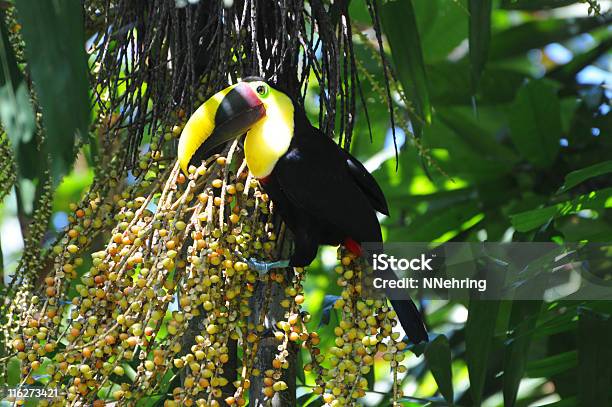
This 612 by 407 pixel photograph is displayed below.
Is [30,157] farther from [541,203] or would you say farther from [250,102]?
[541,203]

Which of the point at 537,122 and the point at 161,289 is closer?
the point at 161,289

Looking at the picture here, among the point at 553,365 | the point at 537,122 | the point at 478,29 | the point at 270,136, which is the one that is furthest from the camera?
the point at 537,122

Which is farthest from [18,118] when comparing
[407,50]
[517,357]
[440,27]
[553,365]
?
[440,27]

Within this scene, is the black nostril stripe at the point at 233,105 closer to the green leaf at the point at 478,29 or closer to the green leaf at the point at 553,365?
the green leaf at the point at 478,29

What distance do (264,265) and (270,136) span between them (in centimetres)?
20

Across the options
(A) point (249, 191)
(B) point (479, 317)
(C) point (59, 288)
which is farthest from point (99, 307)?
(B) point (479, 317)

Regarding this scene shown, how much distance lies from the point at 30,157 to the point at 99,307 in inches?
10.9

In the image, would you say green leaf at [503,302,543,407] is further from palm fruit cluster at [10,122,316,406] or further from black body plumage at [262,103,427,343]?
palm fruit cluster at [10,122,316,406]

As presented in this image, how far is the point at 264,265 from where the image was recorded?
1.17m

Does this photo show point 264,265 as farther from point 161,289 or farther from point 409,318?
point 409,318

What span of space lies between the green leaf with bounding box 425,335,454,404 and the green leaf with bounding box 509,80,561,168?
0.75m

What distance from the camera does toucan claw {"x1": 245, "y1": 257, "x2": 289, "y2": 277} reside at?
3.76 feet

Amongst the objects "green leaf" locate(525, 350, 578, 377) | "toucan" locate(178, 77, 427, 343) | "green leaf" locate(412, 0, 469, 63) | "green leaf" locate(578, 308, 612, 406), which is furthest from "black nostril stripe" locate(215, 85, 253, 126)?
"green leaf" locate(412, 0, 469, 63)

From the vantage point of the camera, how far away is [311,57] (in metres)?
1.24
